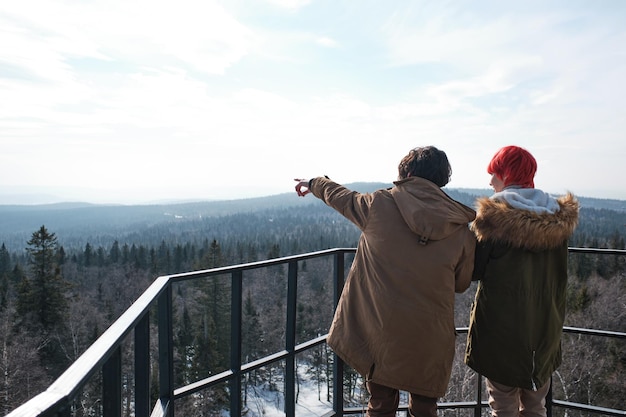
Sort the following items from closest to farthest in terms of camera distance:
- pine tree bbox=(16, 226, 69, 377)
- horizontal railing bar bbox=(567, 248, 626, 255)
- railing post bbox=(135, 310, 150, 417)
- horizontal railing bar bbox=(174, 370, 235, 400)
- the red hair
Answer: railing post bbox=(135, 310, 150, 417) → horizontal railing bar bbox=(174, 370, 235, 400) → the red hair → horizontal railing bar bbox=(567, 248, 626, 255) → pine tree bbox=(16, 226, 69, 377)

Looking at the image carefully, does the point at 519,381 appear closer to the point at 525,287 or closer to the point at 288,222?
the point at 525,287

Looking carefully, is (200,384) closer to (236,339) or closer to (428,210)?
(236,339)

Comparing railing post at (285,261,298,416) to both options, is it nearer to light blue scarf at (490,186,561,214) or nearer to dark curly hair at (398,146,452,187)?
dark curly hair at (398,146,452,187)

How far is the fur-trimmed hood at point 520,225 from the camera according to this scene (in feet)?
7.30

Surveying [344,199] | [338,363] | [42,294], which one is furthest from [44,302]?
[344,199]

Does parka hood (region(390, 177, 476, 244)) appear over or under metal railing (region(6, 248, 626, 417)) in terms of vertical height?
over

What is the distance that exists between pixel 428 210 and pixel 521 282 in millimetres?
645

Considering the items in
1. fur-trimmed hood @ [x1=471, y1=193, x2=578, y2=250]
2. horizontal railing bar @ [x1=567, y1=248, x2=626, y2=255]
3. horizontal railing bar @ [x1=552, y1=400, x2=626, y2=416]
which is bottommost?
horizontal railing bar @ [x1=552, y1=400, x2=626, y2=416]

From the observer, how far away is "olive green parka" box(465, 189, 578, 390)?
227 cm

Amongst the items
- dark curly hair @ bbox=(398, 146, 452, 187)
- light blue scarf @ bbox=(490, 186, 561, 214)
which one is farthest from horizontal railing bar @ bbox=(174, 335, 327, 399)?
light blue scarf @ bbox=(490, 186, 561, 214)

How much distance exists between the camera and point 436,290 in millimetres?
2254

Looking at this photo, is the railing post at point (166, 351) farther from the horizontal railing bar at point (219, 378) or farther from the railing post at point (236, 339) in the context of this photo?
the railing post at point (236, 339)

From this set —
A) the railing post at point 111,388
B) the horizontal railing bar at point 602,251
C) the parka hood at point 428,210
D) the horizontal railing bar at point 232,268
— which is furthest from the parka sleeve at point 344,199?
the horizontal railing bar at point 602,251

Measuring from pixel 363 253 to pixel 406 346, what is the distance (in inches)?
20.6
